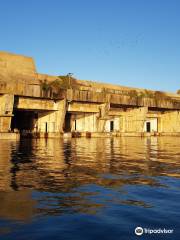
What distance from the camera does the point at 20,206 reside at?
6.71 meters

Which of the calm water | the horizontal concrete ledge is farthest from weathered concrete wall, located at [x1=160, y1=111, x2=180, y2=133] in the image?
the calm water

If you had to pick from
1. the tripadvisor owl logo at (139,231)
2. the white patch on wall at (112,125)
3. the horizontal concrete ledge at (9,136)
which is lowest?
the tripadvisor owl logo at (139,231)

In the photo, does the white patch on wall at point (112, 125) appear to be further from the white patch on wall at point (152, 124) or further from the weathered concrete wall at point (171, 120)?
the weathered concrete wall at point (171, 120)

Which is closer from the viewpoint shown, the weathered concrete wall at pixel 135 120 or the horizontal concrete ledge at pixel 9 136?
the horizontal concrete ledge at pixel 9 136

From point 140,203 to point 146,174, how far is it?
460 cm

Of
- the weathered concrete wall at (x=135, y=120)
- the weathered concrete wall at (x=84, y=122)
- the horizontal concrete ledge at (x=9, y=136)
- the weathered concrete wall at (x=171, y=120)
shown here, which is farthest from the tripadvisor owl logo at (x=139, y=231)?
the weathered concrete wall at (x=171, y=120)

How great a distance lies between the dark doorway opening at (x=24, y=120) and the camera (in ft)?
180

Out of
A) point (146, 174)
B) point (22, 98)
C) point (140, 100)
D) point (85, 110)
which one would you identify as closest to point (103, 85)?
point (140, 100)

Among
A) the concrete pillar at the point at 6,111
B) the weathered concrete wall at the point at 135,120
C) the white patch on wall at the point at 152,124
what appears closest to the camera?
the concrete pillar at the point at 6,111

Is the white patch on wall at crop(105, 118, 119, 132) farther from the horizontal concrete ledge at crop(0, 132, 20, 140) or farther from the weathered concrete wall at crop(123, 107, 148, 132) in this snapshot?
the horizontal concrete ledge at crop(0, 132, 20, 140)

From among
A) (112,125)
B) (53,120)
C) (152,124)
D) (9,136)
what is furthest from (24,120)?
(152,124)

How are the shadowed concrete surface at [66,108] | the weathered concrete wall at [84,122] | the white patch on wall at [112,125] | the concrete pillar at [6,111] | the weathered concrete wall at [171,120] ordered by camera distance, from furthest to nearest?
the weathered concrete wall at [171,120], the white patch on wall at [112,125], the weathered concrete wall at [84,122], the shadowed concrete surface at [66,108], the concrete pillar at [6,111]

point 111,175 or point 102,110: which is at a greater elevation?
point 102,110

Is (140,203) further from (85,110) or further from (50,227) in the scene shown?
(85,110)
